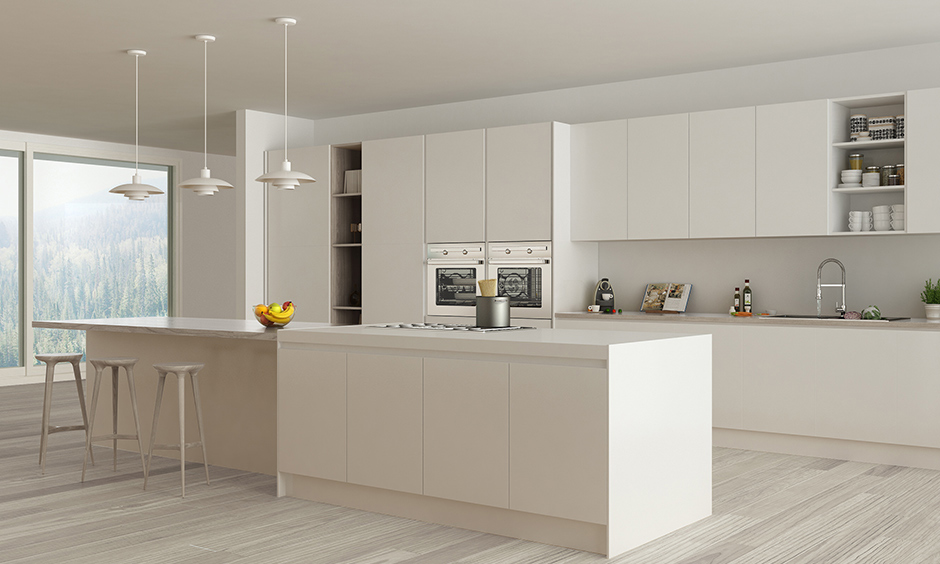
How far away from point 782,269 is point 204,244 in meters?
7.12

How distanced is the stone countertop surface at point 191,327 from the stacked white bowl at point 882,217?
3.46 m

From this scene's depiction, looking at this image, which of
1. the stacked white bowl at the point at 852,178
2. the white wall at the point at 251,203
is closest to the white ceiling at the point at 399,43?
the white wall at the point at 251,203

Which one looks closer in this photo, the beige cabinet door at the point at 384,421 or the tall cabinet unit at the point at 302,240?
the beige cabinet door at the point at 384,421

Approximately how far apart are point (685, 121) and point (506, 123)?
5.62 ft

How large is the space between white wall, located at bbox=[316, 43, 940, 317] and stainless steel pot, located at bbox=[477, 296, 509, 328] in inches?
103

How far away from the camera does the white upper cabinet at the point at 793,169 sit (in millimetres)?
5680

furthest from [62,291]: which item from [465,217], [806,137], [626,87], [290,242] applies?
[806,137]

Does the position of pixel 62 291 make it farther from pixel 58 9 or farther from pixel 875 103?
pixel 875 103

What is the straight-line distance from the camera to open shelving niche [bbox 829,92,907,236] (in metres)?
5.59

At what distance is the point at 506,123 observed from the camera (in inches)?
291

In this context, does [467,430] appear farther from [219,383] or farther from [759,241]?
[759,241]

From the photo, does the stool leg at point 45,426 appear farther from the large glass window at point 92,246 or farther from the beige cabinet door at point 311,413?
the large glass window at point 92,246

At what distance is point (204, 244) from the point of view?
427 inches

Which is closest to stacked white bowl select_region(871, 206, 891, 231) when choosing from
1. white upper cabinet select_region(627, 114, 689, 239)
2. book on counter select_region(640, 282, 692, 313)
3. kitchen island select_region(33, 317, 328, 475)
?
white upper cabinet select_region(627, 114, 689, 239)
